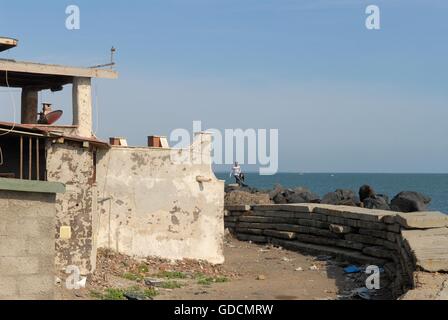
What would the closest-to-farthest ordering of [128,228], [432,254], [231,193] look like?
[432,254] < [128,228] < [231,193]

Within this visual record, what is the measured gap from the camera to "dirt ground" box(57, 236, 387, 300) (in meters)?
15.0

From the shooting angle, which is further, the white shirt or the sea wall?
the white shirt

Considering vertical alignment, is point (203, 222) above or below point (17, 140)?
below

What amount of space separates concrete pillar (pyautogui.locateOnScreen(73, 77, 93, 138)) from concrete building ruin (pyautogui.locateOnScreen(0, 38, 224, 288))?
0.08 feet

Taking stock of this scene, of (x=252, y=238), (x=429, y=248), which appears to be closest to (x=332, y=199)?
(x=252, y=238)

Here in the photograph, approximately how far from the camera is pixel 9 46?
678 inches

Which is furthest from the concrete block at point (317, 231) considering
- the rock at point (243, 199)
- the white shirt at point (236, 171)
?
the white shirt at point (236, 171)

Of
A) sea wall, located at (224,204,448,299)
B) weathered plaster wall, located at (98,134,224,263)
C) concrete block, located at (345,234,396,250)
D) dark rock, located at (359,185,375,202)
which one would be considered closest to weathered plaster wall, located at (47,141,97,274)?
weathered plaster wall, located at (98,134,224,263)

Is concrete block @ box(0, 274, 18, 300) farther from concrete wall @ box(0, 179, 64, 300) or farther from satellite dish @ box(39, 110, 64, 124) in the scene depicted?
satellite dish @ box(39, 110, 64, 124)

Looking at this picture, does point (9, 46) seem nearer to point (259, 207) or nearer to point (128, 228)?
point (128, 228)

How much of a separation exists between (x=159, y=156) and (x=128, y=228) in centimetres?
200

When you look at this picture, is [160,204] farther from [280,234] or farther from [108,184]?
[280,234]
